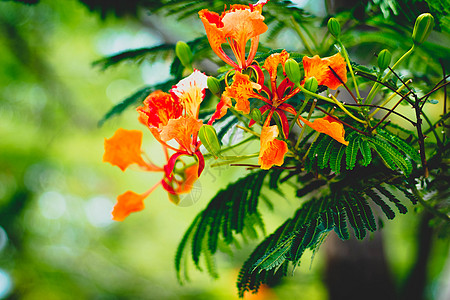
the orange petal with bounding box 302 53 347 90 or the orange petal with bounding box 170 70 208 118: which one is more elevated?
the orange petal with bounding box 170 70 208 118

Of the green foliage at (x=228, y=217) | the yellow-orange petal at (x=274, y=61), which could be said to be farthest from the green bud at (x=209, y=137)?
the green foliage at (x=228, y=217)

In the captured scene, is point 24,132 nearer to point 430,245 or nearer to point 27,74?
point 27,74

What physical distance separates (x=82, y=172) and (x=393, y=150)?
3285mm

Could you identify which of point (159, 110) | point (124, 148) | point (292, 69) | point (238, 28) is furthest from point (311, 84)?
point (124, 148)

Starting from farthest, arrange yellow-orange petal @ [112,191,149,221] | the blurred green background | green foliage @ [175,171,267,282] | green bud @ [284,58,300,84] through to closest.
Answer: the blurred green background
green foliage @ [175,171,267,282]
yellow-orange petal @ [112,191,149,221]
green bud @ [284,58,300,84]

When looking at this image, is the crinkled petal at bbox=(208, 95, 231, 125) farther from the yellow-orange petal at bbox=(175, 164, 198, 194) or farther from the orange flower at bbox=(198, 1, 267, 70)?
the yellow-orange petal at bbox=(175, 164, 198, 194)

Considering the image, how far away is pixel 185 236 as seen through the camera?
0.87 m

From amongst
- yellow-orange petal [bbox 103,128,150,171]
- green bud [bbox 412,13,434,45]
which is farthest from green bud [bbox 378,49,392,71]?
yellow-orange petal [bbox 103,128,150,171]

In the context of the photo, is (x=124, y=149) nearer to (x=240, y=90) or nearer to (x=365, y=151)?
(x=240, y=90)

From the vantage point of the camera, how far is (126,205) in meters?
0.68

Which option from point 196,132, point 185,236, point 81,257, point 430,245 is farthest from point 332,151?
point 81,257

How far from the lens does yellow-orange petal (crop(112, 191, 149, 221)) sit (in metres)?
0.66

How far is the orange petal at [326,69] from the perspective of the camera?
546 millimetres

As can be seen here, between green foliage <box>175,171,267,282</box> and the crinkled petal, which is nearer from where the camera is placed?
the crinkled petal
